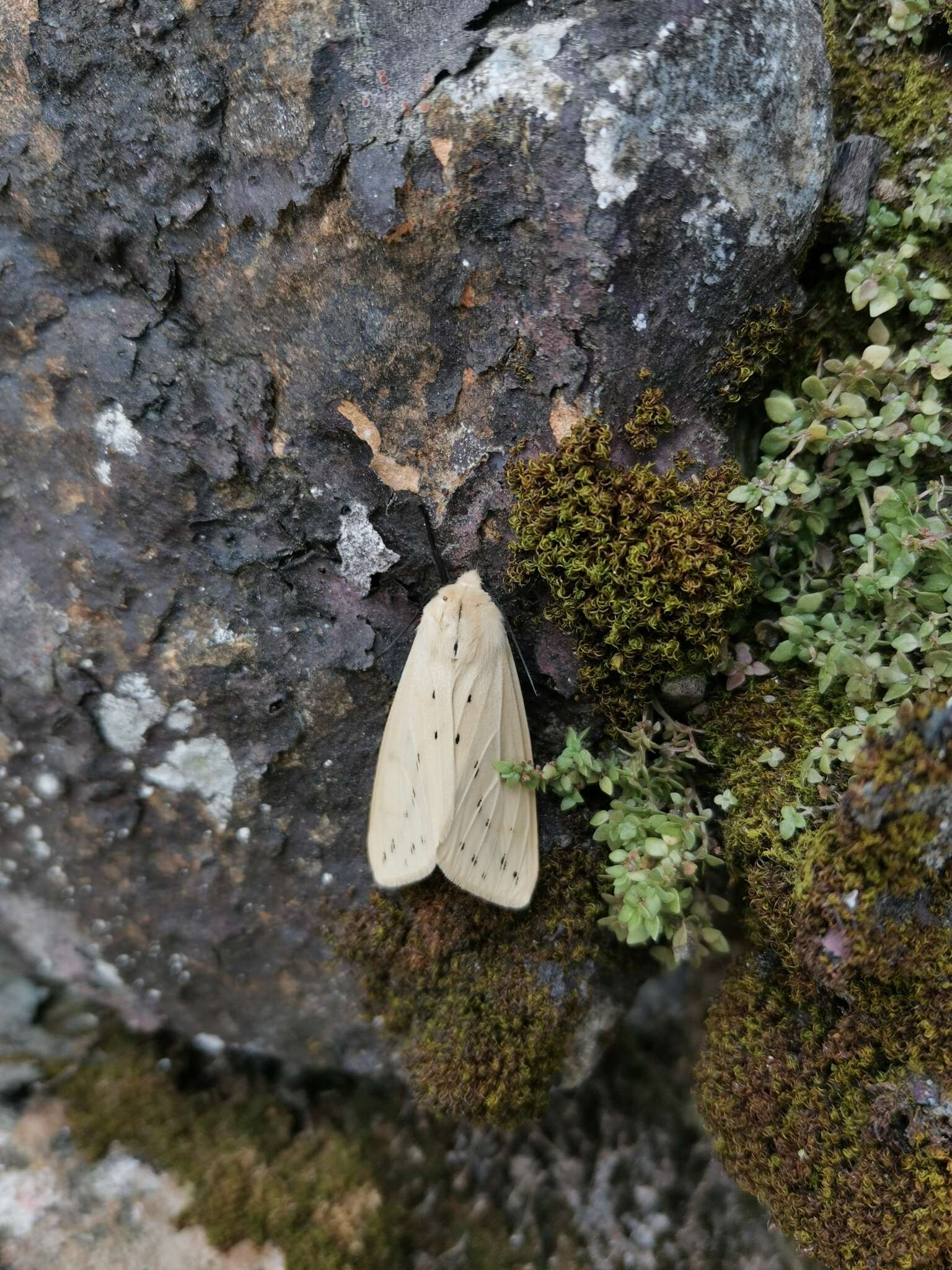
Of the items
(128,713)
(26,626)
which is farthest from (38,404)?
(128,713)

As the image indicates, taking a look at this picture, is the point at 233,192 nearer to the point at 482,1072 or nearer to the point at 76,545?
the point at 76,545

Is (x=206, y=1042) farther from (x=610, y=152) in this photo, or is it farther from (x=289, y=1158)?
(x=610, y=152)

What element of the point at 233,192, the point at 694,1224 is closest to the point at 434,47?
the point at 233,192

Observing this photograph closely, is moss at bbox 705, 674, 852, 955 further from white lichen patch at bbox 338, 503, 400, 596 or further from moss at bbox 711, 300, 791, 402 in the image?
white lichen patch at bbox 338, 503, 400, 596

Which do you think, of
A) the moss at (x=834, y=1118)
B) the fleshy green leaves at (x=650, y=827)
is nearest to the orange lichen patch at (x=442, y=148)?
the fleshy green leaves at (x=650, y=827)

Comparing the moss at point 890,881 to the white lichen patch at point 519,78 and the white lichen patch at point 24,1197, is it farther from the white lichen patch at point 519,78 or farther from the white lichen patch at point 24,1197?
the white lichen patch at point 24,1197
